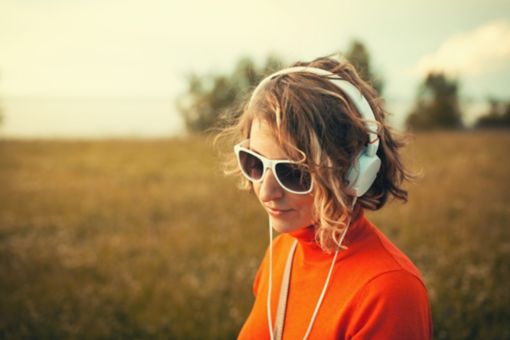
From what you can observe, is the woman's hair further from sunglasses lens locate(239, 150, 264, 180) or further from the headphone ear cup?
sunglasses lens locate(239, 150, 264, 180)

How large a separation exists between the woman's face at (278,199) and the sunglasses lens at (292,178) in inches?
1.5

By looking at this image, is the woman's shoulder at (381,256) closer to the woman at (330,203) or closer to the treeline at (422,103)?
the woman at (330,203)

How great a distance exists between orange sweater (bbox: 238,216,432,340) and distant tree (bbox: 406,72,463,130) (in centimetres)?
3936

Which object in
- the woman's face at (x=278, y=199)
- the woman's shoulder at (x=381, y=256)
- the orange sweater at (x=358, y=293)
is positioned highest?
the woman's face at (x=278, y=199)

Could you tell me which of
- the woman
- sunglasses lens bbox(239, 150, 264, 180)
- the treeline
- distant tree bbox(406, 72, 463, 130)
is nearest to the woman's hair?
the woman

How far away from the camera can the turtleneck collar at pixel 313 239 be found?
1520mm

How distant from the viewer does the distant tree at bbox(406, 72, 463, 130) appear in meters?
37.6

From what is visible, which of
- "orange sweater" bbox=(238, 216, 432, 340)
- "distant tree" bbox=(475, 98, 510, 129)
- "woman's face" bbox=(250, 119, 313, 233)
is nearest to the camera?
"orange sweater" bbox=(238, 216, 432, 340)

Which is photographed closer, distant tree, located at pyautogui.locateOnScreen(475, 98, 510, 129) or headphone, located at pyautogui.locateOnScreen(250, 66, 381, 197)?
headphone, located at pyautogui.locateOnScreen(250, 66, 381, 197)

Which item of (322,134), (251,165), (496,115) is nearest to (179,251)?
(251,165)

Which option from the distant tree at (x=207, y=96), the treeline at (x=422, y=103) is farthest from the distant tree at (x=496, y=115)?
the distant tree at (x=207, y=96)

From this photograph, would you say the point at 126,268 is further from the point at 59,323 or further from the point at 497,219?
the point at 497,219

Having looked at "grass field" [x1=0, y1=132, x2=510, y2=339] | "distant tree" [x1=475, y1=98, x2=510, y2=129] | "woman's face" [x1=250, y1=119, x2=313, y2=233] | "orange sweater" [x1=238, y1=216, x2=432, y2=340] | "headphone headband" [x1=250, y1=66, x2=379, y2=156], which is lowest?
"distant tree" [x1=475, y1=98, x2=510, y2=129]

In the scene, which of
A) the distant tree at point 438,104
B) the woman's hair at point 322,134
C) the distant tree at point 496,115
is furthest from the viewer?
the distant tree at point 438,104
